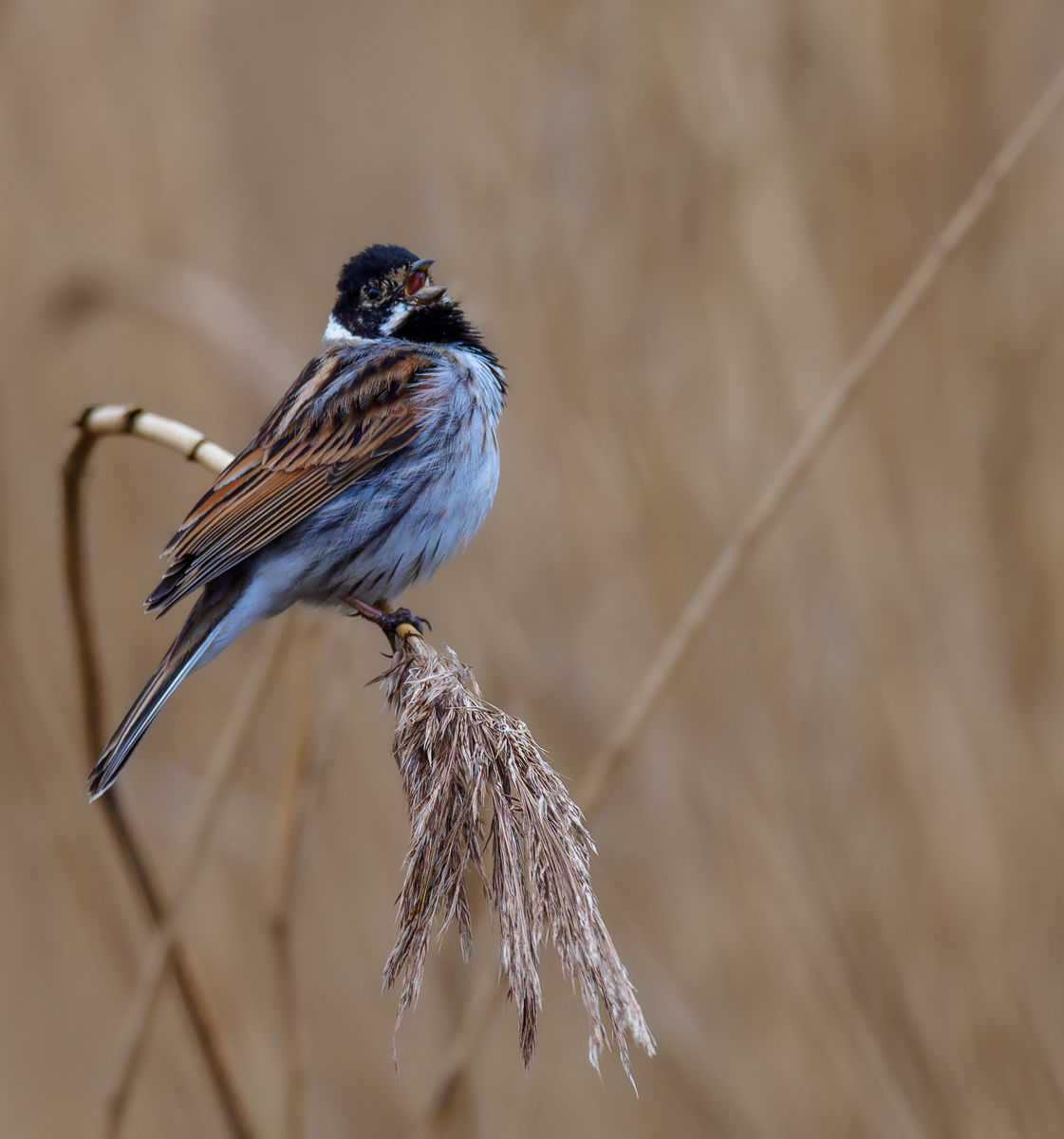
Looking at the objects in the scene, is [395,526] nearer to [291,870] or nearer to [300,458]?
[300,458]

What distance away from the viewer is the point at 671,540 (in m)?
3.03

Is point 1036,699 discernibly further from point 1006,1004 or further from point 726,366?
point 726,366

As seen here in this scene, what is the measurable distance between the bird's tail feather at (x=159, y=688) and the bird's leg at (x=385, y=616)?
0.29 metres

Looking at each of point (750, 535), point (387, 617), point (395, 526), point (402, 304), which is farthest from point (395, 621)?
point (402, 304)

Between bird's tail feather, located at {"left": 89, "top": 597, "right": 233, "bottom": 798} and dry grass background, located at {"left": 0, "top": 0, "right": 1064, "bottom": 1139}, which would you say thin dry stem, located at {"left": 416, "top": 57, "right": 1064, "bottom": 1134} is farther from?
bird's tail feather, located at {"left": 89, "top": 597, "right": 233, "bottom": 798}

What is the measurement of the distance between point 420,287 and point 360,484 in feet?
2.09

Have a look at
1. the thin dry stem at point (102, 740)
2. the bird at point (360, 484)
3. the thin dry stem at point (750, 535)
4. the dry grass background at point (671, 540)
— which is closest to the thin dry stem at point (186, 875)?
the thin dry stem at point (102, 740)

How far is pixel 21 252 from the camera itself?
10.8 feet

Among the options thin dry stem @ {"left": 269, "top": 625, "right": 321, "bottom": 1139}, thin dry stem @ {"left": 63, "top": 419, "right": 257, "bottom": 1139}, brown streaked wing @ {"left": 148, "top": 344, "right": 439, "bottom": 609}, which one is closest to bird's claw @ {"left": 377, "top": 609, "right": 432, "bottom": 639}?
thin dry stem @ {"left": 269, "top": 625, "right": 321, "bottom": 1139}

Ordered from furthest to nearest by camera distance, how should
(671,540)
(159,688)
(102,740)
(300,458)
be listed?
(671,540) → (300,458) → (159,688) → (102,740)

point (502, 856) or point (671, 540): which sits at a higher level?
point (671, 540)

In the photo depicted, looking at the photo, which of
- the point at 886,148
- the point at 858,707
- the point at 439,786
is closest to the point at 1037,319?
the point at 886,148

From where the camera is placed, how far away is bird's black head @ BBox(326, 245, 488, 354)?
3.16 meters

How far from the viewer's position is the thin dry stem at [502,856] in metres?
1.43
